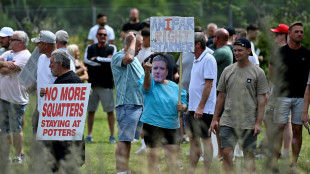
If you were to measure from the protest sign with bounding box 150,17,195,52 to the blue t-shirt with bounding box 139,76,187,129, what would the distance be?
1.98ft

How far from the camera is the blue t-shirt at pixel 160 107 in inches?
343

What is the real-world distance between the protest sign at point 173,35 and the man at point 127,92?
1.10 ft

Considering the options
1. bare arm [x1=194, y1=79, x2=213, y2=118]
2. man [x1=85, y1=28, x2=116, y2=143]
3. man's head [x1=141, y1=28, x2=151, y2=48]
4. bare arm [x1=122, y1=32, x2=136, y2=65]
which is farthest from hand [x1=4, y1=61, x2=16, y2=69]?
man [x1=85, y1=28, x2=116, y2=143]

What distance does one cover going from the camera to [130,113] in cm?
941

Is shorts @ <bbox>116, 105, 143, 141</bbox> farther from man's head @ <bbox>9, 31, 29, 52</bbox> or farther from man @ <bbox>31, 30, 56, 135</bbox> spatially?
man's head @ <bbox>9, 31, 29, 52</bbox>

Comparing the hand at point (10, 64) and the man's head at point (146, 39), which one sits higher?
the man's head at point (146, 39)

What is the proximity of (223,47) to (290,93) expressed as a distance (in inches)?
52.1

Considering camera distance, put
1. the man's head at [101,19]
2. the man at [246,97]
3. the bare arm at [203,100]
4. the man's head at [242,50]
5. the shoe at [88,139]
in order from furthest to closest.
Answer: the man's head at [101,19], the shoe at [88,139], the bare arm at [203,100], the man's head at [242,50], the man at [246,97]

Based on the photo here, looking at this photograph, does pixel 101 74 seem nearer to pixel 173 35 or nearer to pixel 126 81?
pixel 126 81

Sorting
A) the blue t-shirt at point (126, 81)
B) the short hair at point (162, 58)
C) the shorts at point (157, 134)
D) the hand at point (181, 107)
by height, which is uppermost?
the short hair at point (162, 58)

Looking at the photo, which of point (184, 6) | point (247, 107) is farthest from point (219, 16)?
point (247, 107)

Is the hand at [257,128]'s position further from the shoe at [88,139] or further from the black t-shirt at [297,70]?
the shoe at [88,139]

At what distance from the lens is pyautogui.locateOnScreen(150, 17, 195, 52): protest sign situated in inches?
361

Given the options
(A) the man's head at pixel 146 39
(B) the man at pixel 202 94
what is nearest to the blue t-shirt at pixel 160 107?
(B) the man at pixel 202 94
